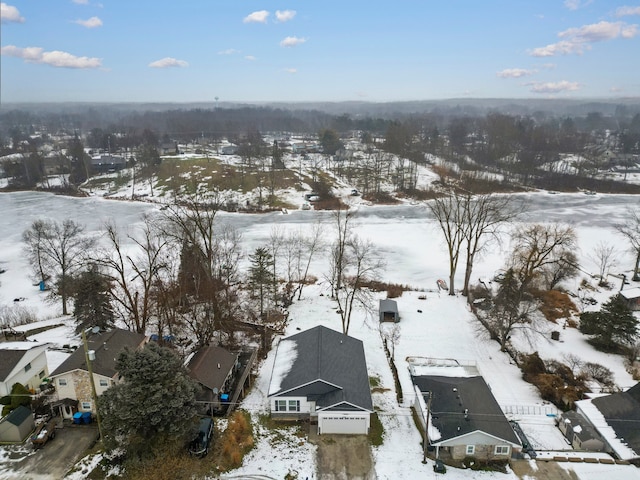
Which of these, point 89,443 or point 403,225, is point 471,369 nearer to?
point 89,443

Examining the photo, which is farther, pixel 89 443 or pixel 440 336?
pixel 440 336

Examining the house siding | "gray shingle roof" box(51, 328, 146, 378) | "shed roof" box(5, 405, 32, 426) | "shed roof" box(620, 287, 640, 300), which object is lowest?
"shed roof" box(620, 287, 640, 300)

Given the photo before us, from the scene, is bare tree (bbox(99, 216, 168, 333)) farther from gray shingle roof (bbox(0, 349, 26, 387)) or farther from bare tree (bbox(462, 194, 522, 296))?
bare tree (bbox(462, 194, 522, 296))

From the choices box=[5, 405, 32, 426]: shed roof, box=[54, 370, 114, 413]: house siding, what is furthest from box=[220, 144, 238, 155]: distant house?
box=[5, 405, 32, 426]: shed roof

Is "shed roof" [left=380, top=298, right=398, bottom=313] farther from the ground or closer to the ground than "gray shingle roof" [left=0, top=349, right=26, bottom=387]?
closer to the ground

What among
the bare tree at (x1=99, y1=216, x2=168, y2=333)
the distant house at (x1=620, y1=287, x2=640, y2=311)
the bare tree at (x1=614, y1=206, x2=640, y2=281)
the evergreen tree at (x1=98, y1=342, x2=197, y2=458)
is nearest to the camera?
the evergreen tree at (x1=98, y1=342, x2=197, y2=458)

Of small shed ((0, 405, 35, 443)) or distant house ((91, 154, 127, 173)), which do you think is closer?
small shed ((0, 405, 35, 443))

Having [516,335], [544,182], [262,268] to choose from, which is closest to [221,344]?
[262,268]
